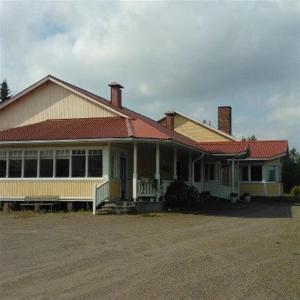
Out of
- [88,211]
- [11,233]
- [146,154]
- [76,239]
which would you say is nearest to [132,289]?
[76,239]

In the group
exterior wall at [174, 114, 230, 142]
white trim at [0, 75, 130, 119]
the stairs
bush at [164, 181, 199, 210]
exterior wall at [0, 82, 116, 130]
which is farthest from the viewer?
exterior wall at [174, 114, 230, 142]

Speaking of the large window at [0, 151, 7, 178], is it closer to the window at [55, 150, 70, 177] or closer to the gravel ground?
the window at [55, 150, 70, 177]

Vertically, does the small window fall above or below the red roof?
below

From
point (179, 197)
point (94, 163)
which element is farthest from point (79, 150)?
point (179, 197)

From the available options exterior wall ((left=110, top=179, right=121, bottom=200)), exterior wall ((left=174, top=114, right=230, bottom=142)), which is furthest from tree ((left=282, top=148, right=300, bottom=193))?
exterior wall ((left=110, top=179, right=121, bottom=200))

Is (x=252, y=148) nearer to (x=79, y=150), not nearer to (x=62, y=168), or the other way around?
(x=79, y=150)

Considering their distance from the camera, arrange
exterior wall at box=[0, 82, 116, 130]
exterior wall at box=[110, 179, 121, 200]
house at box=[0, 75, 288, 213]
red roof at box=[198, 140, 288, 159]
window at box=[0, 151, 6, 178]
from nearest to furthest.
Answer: house at box=[0, 75, 288, 213], exterior wall at box=[110, 179, 121, 200], window at box=[0, 151, 6, 178], exterior wall at box=[0, 82, 116, 130], red roof at box=[198, 140, 288, 159]

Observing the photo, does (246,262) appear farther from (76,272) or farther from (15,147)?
(15,147)

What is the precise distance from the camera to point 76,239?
44.8ft

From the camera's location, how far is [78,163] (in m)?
23.5

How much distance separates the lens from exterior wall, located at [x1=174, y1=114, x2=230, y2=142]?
40.4m

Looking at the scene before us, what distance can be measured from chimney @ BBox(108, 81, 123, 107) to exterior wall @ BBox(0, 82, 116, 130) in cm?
326

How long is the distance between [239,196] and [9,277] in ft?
100.0

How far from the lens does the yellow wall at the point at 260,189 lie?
1559 inches
